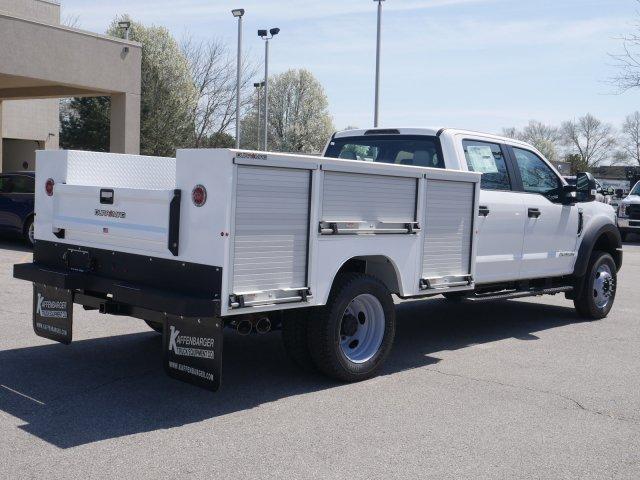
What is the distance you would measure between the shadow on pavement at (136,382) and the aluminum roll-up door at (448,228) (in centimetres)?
93

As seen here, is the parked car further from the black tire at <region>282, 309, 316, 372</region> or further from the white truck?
the black tire at <region>282, 309, 316, 372</region>

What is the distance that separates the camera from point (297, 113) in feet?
250

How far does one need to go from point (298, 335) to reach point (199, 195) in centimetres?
148

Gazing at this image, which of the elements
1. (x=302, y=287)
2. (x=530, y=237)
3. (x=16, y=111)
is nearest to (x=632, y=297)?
(x=530, y=237)

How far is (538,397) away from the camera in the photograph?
6.22 meters

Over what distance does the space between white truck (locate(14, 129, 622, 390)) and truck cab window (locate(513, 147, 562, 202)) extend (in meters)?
0.36

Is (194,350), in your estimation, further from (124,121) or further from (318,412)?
(124,121)

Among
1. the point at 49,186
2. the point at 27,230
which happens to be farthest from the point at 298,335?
the point at 27,230

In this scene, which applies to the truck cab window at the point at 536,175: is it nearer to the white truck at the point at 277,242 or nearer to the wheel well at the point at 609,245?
the white truck at the point at 277,242

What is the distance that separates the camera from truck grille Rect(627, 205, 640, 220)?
25219 millimetres

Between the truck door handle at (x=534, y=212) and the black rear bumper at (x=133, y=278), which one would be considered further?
the truck door handle at (x=534, y=212)

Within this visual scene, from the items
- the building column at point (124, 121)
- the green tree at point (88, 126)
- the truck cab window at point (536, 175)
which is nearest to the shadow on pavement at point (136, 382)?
the truck cab window at point (536, 175)

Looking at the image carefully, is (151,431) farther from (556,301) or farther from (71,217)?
(556,301)

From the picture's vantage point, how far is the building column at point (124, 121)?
20.6m
